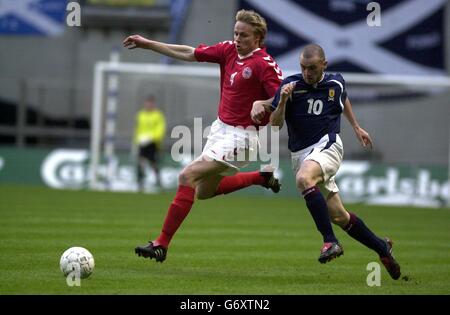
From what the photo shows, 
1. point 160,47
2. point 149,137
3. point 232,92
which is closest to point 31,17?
point 149,137

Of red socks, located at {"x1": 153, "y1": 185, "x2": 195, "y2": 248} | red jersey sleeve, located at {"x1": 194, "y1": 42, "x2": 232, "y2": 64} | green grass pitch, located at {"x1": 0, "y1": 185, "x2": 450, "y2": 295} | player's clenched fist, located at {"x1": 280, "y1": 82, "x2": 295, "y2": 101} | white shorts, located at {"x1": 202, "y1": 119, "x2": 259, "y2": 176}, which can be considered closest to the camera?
green grass pitch, located at {"x1": 0, "y1": 185, "x2": 450, "y2": 295}

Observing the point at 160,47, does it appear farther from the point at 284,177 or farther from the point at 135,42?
the point at 284,177

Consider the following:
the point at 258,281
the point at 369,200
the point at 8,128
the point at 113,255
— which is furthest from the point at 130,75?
the point at 258,281

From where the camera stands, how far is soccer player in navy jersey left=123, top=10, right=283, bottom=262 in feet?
30.8

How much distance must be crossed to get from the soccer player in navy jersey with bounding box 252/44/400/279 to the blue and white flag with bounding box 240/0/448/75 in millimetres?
16600

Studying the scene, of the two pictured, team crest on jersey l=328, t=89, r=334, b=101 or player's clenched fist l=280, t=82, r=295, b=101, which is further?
team crest on jersey l=328, t=89, r=334, b=101

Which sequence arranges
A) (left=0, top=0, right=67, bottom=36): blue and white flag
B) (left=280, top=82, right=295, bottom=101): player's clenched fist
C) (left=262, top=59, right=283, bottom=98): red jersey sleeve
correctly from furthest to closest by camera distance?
(left=0, top=0, right=67, bottom=36): blue and white flag
(left=262, top=59, right=283, bottom=98): red jersey sleeve
(left=280, top=82, right=295, bottom=101): player's clenched fist

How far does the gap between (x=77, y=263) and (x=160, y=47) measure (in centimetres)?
261

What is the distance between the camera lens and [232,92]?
31.4ft

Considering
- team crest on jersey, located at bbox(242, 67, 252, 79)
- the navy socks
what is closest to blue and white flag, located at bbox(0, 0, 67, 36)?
team crest on jersey, located at bbox(242, 67, 252, 79)

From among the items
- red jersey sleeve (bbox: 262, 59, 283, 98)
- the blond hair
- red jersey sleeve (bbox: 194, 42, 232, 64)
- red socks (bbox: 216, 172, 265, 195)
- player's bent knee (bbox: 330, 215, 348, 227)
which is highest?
the blond hair

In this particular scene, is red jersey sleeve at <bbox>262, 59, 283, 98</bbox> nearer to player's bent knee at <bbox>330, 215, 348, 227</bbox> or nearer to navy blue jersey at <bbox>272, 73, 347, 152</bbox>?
navy blue jersey at <bbox>272, 73, 347, 152</bbox>

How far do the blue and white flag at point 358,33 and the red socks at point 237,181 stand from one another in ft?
48.7

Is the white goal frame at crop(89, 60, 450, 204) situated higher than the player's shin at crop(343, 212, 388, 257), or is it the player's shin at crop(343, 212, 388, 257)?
the white goal frame at crop(89, 60, 450, 204)
